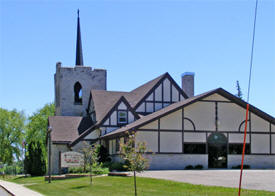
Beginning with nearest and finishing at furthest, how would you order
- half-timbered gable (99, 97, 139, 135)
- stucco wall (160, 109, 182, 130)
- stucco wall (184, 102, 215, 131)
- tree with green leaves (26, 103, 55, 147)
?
stucco wall (160, 109, 182, 130) < stucco wall (184, 102, 215, 131) < half-timbered gable (99, 97, 139, 135) < tree with green leaves (26, 103, 55, 147)

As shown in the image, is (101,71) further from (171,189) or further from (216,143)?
(171,189)

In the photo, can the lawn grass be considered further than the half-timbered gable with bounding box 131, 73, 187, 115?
No

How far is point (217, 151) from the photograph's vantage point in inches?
1416

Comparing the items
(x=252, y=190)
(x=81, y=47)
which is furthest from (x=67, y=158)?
(x=81, y=47)

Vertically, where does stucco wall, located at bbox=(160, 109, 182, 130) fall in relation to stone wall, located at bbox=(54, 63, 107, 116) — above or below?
below

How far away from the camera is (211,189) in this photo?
18.6 m

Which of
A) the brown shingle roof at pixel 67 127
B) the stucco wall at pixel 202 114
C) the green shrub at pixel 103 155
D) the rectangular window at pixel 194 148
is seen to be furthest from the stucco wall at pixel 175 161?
the brown shingle roof at pixel 67 127

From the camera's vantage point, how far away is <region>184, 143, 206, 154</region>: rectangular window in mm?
35062

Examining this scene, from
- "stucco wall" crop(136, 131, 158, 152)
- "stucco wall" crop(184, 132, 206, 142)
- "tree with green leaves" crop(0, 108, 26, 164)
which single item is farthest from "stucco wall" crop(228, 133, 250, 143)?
"tree with green leaves" crop(0, 108, 26, 164)

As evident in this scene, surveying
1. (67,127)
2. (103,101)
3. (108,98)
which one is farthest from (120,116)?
(67,127)

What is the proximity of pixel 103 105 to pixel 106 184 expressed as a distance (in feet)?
68.3

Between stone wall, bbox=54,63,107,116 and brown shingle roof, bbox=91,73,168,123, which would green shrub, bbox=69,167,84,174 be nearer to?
brown shingle roof, bbox=91,73,168,123

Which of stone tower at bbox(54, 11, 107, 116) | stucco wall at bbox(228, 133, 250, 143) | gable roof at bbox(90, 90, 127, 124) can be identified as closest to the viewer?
stucco wall at bbox(228, 133, 250, 143)

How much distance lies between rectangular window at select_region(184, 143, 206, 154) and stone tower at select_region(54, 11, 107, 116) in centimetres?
1944
